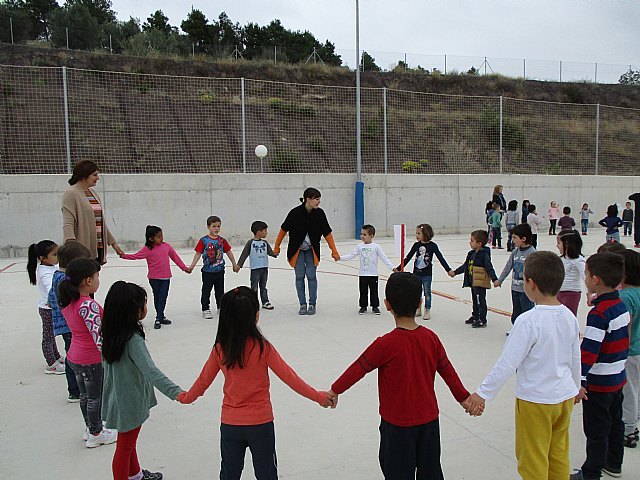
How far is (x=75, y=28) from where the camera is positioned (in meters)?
35.0

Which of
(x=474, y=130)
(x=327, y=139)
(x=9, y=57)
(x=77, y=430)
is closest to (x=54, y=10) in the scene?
(x=9, y=57)

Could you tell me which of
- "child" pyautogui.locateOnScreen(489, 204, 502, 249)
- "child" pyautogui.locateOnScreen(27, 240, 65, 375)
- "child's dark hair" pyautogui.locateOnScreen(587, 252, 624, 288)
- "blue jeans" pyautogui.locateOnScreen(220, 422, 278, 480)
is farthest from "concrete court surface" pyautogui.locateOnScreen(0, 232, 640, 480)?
"child" pyautogui.locateOnScreen(489, 204, 502, 249)

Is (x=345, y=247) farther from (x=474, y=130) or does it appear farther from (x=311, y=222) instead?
(x=474, y=130)

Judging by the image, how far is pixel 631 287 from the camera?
12.1 ft

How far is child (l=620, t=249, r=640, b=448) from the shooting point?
3.66m

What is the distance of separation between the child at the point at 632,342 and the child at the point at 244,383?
2348mm

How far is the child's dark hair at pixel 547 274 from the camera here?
118 inches

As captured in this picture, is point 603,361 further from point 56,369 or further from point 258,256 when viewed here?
point 258,256

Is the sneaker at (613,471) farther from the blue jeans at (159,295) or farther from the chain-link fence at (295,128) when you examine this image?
the chain-link fence at (295,128)

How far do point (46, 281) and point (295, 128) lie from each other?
22.0 m

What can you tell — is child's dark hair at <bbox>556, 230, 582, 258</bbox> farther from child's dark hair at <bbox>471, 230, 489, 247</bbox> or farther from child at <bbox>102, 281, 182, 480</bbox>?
child at <bbox>102, 281, 182, 480</bbox>

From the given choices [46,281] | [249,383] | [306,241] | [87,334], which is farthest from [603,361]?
[306,241]

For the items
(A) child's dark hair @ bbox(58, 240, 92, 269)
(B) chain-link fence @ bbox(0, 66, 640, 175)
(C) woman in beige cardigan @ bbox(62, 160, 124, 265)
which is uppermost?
(B) chain-link fence @ bbox(0, 66, 640, 175)

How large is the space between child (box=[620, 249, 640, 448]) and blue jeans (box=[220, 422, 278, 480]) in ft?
7.96
